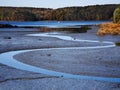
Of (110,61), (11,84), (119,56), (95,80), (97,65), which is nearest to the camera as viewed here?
(11,84)

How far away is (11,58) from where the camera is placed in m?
22.9

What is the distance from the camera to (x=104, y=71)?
1720 centimetres

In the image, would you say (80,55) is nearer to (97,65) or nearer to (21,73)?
(97,65)

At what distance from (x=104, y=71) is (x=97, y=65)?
72.8 inches

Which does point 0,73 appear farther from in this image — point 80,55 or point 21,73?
point 80,55

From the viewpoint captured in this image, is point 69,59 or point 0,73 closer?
point 0,73

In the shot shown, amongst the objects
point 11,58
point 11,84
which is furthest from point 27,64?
point 11,84

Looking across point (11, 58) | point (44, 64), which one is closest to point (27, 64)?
point (44, 64)

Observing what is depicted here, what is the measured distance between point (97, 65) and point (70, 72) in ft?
8.78

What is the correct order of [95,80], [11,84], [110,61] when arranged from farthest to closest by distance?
[110,61] → [95,80] → [11,84]

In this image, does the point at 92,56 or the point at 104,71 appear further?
the point at 92,56

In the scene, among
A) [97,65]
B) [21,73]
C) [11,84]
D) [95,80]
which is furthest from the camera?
[97,65]

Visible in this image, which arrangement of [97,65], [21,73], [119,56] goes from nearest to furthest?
1. [21,73]
2. [97,65]
3. [119,56]

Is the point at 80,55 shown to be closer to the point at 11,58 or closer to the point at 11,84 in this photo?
the point at 11,58
